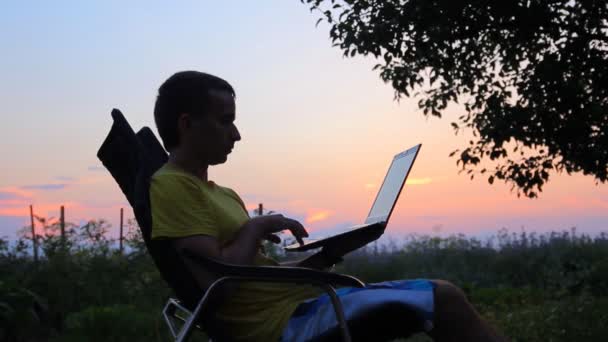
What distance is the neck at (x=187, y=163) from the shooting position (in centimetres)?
271

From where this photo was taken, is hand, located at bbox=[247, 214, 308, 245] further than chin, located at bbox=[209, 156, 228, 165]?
No

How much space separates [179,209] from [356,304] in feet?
1.88

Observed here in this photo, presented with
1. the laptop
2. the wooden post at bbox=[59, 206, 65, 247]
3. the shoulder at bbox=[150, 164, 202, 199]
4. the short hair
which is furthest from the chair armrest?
the wooden post at bbox=[59, 206, 65, 247]

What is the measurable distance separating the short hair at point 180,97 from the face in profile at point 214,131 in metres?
0.02

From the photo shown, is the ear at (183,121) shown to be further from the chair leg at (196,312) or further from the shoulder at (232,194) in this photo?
the chair leg at (196,312)

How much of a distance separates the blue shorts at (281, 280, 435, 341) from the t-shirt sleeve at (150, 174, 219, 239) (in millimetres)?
349

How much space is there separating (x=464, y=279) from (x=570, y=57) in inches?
119

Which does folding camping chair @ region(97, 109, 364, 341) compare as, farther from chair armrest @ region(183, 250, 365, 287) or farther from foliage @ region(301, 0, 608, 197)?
foliage @ region(301, 0, 608, 197)

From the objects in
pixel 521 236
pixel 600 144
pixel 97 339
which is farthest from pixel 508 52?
pixel 97 339

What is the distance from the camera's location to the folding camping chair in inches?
92.7

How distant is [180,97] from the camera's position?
105 inches

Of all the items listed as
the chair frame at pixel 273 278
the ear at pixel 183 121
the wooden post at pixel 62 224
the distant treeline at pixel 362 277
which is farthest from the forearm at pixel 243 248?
the wooden post at pixel 62 224

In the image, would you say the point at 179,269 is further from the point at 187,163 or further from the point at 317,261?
the point at 317,261

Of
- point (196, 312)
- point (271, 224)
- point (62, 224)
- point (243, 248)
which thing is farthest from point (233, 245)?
point (62, 224)
